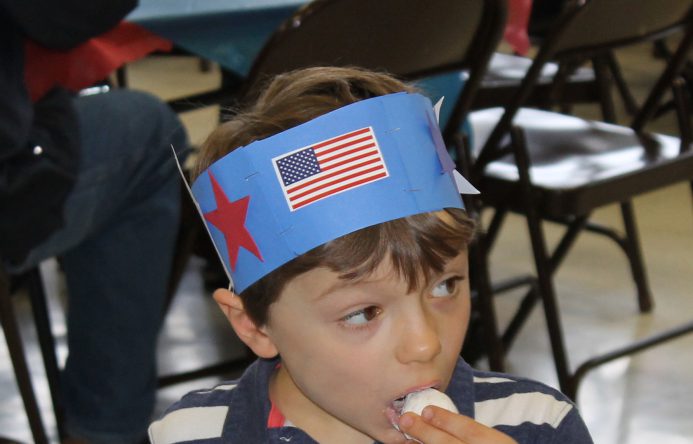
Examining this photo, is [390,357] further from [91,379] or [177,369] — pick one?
[177,369]

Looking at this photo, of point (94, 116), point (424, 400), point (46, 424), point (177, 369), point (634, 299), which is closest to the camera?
point (424, 400)

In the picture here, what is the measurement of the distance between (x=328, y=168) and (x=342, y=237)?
59 mm

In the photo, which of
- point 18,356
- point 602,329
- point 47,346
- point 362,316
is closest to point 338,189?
point 362,316

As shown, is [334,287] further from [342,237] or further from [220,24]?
[220,24]

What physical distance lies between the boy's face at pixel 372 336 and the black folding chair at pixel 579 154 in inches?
36.0

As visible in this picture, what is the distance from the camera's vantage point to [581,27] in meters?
1.94

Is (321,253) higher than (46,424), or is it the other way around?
(321,253)

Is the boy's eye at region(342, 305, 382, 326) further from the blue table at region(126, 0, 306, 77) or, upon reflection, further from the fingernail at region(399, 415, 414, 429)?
the blue table at region(126, 0, 306, 77)

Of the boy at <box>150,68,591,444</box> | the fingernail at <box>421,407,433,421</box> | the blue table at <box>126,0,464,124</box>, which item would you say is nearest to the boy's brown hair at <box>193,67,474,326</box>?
the boy at <box>150,68,591,444</box>

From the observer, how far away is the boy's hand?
3.13ft

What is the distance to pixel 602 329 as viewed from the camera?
2.61 meters

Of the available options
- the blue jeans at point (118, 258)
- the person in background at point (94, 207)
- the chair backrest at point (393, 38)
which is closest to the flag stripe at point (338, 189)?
the chair backrest at point (393, 38)

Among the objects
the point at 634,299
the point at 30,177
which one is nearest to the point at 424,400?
the point at 30,177

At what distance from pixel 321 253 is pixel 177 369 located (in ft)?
5.09
